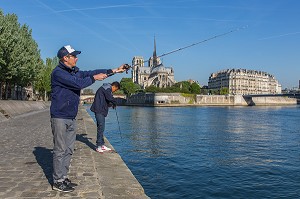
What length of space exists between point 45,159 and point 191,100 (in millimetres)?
157041

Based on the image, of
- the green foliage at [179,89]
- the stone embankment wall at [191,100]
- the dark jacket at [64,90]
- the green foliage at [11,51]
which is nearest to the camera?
the dark jacket at [64,90]

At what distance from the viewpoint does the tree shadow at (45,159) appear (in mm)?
7965

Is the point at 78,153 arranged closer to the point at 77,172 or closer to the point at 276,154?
the point at 77,172

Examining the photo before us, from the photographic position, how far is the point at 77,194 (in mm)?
6418

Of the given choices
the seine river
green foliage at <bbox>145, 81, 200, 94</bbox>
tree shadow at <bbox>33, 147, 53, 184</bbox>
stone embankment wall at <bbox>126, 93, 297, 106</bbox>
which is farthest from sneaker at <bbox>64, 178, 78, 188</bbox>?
green foliage at <bbox>145, 81, 200, 94</bbox>

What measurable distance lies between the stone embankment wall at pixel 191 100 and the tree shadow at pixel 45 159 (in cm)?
13892

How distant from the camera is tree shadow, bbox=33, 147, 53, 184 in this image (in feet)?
26.1

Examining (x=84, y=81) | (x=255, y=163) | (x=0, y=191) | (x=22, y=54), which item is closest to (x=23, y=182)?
(x=0, y=191)

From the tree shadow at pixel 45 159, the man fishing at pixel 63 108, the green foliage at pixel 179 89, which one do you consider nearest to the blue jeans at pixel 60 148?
the man fishing at pixel 63 108

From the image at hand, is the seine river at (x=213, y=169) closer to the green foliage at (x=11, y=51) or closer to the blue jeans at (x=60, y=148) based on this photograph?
the blue jeans at (x=60, y=148)

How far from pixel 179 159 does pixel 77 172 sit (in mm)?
7746

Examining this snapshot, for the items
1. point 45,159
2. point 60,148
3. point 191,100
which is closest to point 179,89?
point 191,100

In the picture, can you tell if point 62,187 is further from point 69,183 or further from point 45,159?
point 45,159

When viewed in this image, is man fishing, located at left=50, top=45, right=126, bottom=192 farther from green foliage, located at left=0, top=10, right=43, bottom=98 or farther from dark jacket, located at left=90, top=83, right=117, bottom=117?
green foliage, located at left=0, top=10, right=43, bottom=98
